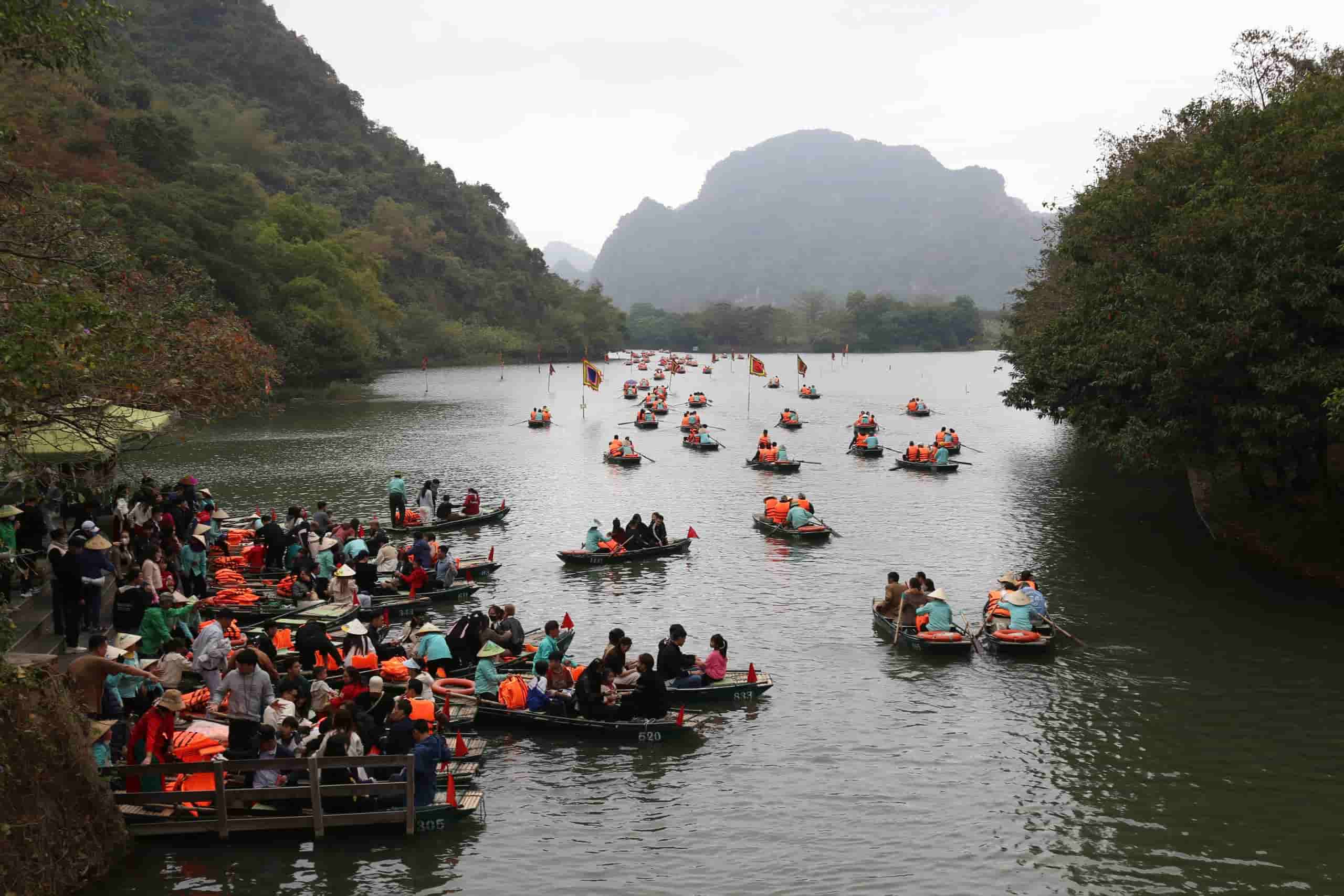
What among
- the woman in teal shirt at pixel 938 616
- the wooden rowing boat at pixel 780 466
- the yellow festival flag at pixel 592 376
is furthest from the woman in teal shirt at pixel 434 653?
the yellow festival flag at pixel 592 376

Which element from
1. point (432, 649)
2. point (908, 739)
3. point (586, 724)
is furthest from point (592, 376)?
point (908, 739)

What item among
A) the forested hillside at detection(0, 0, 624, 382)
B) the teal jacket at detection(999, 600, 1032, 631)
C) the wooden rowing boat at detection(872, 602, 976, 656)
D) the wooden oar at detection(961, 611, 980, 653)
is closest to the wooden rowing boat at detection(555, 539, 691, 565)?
the wooden rowing boat at detection(872, 602, 976, 656)

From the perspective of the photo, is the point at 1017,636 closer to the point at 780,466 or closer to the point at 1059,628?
the point at 1059,628

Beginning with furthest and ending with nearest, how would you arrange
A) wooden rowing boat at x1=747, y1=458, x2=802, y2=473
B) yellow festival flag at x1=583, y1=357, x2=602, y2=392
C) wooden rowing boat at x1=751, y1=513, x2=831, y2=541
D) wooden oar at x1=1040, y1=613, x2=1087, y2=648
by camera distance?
yellow festival flag at x1=583, y1=357, x2=602, y2=392 → wooden rowing boat at x1=747, y1=458, x2=802, y2=473 → wooden rowing boat at x1=751, y1=513, x2=831, y2=541 → wooden oar at x1=1040, y1=613, x2=1087, y2=648

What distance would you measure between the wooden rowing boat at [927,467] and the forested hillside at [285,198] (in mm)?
30536

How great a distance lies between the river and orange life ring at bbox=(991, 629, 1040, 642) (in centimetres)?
52

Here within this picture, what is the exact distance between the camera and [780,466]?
47.1 m

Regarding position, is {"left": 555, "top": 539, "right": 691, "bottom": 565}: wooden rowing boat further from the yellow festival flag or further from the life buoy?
the yellow festival flag

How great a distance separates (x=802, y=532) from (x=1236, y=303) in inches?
532

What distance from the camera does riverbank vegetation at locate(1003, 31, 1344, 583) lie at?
75.8 ft

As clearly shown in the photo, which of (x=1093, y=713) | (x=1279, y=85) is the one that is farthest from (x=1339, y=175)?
(x=1093, y=713)

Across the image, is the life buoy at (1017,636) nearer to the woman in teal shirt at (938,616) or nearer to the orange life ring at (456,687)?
the woman in teal shirt at (938,616)

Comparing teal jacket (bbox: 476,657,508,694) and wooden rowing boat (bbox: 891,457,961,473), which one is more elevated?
wooden rowing boat (bbox: 891,457,961,473)

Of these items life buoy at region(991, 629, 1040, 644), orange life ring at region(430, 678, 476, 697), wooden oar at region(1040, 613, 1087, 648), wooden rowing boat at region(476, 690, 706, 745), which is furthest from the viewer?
wooden oar at region(1040, 613, 1087, 648)
